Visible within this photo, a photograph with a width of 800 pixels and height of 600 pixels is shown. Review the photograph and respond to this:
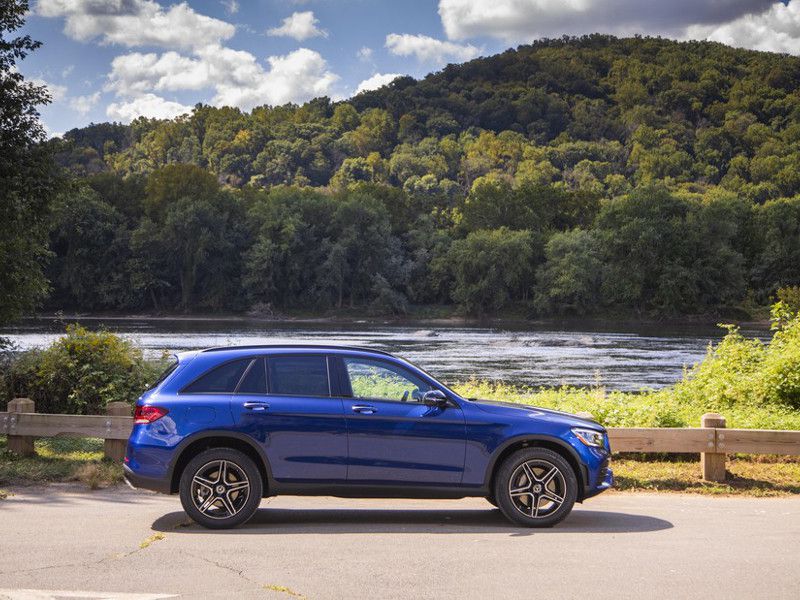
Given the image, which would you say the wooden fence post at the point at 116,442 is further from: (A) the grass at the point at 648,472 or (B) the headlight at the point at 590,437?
(B) the headlight at the point at 590,437

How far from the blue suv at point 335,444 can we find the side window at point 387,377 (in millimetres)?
Result: 13

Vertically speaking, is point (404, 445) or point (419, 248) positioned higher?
point (419, 248)

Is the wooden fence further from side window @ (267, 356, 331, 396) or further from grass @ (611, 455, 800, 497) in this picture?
side window @ (267, 356, 331, 396)

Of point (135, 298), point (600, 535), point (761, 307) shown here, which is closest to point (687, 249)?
point (761, 307)

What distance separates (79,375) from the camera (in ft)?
54.7

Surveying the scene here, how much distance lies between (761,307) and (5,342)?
281 ft

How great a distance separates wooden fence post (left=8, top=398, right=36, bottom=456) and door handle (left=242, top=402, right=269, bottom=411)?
517 centimetres

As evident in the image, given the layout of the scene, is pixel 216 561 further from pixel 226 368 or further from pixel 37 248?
pixel 37 248

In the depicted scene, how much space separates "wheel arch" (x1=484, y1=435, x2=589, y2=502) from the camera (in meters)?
8.76

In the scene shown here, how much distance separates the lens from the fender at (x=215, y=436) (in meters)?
8.62

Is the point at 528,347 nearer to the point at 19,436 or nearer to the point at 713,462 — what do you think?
the point at 713,462

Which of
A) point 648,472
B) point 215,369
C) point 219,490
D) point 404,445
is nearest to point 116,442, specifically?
point 215,369

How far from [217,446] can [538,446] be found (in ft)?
9.56

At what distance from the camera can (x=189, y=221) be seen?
10306cm
